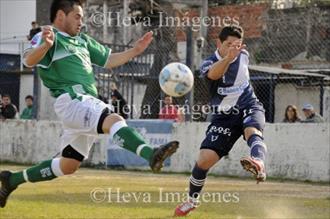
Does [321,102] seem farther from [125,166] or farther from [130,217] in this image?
[130,217]

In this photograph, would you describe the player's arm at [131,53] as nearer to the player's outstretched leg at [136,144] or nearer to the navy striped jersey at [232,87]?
the player's outstretched leg at [136,144]

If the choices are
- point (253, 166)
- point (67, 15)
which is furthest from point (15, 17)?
point (253, 166)

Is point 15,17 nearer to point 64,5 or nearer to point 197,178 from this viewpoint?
point 197,178

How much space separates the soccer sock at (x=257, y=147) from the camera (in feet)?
27.6

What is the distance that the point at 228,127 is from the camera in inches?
369

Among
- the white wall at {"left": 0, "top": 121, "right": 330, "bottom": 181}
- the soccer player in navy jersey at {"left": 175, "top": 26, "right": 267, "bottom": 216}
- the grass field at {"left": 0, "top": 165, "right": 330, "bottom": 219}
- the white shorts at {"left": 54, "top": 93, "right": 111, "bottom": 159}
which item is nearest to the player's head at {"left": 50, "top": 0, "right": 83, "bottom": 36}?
the white shorts at {"left": 54, "top": 93, "right": 111, "bottom": 159}

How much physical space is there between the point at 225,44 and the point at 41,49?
2.77m

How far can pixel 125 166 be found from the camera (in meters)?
19.8

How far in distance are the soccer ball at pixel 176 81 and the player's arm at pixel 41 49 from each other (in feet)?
6.71

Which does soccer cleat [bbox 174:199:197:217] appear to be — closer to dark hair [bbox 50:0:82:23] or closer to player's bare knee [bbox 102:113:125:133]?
player's bare knee [bbox 102:113:125:133]

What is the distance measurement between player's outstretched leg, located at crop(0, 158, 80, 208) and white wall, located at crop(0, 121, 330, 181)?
9238mm

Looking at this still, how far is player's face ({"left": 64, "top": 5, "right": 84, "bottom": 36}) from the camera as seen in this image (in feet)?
26.0

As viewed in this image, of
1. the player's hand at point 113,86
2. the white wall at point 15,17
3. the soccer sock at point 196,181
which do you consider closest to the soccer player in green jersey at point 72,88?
the soccer sock at point 196,181

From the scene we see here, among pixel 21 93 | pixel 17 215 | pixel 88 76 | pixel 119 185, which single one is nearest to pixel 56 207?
pixel 17 215
